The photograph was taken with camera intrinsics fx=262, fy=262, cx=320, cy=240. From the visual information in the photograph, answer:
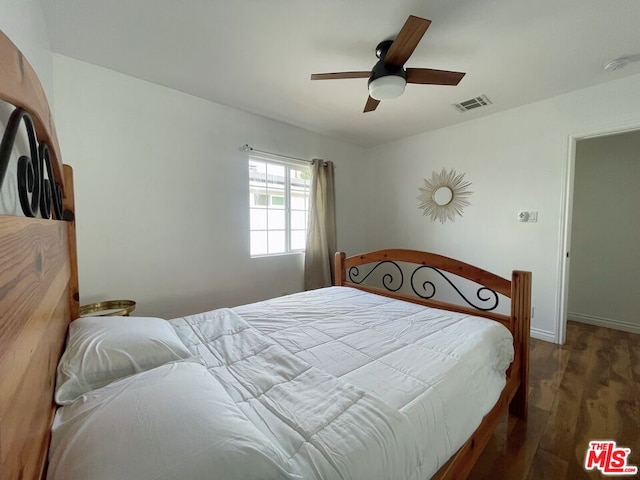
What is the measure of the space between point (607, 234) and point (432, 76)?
10.0 feet

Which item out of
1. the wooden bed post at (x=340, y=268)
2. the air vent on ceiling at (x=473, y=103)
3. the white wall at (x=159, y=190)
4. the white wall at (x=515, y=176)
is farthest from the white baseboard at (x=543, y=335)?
the white wall at (x=159, y=190)

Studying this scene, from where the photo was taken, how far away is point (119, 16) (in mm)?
1603

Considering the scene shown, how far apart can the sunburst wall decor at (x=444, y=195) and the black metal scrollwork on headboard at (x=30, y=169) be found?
3.60m

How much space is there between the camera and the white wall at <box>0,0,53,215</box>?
2.74 ft

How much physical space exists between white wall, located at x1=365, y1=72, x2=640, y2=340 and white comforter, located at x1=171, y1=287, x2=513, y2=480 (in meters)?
1.83

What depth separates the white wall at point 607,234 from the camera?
2.90 metres

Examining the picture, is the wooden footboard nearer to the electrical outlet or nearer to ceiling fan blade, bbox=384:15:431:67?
ceiling fan blade, bbox=384:15:431:67

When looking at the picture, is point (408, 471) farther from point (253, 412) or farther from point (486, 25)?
point (486, 25)

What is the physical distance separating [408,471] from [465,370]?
0.50 m

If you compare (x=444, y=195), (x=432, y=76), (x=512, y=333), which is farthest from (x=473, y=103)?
(x=512, y=333)

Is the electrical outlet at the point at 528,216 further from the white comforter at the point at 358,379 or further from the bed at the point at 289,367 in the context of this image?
the white comforter at the point at 358,379

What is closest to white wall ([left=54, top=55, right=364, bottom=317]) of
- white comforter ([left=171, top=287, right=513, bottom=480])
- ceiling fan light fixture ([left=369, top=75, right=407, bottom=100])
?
white comforter ([left=171, top=287, right=513, bottom=480])

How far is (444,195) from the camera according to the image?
11.2 ft

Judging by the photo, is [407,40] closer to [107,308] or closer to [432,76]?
[432,76]
